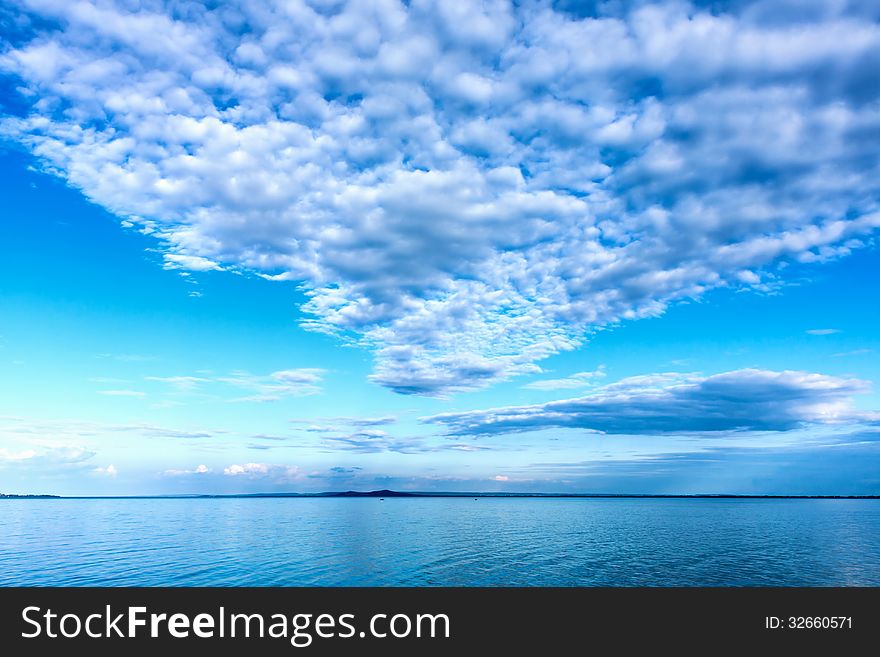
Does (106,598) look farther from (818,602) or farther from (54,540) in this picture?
(54,540)

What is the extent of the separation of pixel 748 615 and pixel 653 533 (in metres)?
97.2

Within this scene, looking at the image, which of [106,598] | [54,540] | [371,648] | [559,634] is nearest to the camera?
[371,648]

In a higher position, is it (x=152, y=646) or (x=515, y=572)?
(x=152, y=646)

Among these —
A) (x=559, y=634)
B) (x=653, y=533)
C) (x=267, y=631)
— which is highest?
(x=267, y=631)

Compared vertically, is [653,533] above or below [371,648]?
below

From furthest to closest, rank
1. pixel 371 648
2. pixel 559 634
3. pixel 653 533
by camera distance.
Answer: pixel 653 533 → pixel 559 634 → pixel 371 648

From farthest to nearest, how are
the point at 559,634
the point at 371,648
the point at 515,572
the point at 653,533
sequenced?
1. the point at 653,533
2. the point at 515,572
3. the point at 559,634
4. the point at 371,648

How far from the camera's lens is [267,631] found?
1869 cm

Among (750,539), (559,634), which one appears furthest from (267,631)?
(750,539)

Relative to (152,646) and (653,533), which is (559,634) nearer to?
(152,646)

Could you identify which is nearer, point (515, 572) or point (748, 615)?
point (748, 615)

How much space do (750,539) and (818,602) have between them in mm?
87456

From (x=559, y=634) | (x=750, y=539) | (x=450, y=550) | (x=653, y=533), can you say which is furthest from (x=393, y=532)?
(x=559, y=634)

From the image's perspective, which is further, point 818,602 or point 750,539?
point 750,539
